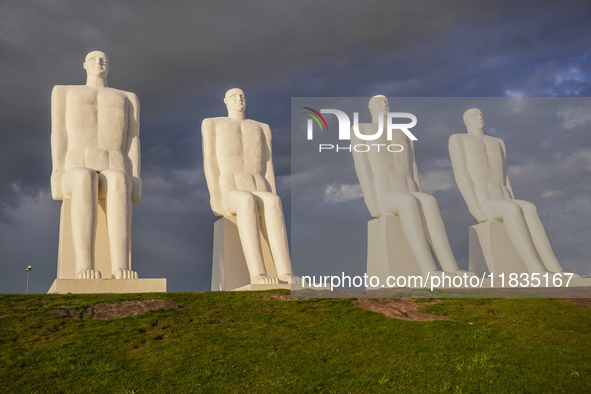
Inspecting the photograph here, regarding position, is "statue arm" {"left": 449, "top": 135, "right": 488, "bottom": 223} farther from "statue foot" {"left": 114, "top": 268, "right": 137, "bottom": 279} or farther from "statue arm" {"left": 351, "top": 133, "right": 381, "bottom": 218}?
"statue foot" {"left": 114, "top": 268, "right": 137, "bottom": 279}

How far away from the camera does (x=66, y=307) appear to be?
11.4m

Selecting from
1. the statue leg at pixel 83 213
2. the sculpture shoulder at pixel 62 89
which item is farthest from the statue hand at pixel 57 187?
the sculpture shoulder at pixel 62 89

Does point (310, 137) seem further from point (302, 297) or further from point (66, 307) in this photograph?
point (66, 307)

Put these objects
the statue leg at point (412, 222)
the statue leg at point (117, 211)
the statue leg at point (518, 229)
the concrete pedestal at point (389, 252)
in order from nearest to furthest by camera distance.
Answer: the statue leg at point (117, 211)
the statue leg at point (412, 222)
the concrete pedestal at point (389, 252)
the statue leg at point (518, 229)

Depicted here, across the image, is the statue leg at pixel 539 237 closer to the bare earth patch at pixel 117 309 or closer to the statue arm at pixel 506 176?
the statue arm at pixel 506 176

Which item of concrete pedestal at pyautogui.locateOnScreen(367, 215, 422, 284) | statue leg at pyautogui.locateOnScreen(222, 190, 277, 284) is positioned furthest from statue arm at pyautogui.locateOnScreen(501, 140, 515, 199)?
statue leg at pyautogui.locateOnScreen(222, 190, 277, 284)

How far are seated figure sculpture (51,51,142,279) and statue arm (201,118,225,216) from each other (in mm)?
1486

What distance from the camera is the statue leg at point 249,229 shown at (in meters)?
14.6

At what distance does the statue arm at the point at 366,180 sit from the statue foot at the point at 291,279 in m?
2.85

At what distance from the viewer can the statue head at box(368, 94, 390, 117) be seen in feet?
56.0

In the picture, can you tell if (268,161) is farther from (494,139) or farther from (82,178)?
(494,139)

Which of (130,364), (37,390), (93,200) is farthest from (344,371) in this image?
(93,200)

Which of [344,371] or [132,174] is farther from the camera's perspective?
[132,174]

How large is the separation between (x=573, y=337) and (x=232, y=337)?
491 centimetres
